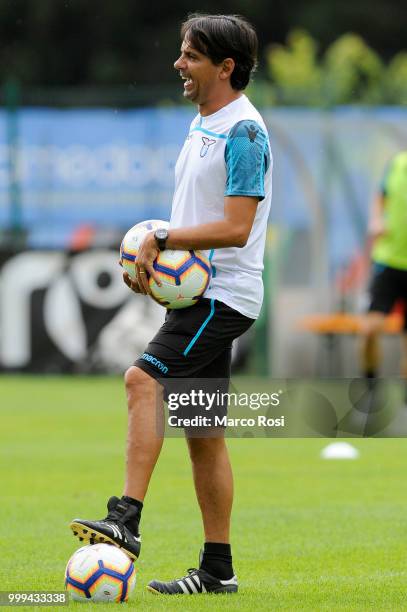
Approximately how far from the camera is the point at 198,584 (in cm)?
620

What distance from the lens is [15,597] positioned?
5848 millimetres

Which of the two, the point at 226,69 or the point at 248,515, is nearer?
the point at 226,69

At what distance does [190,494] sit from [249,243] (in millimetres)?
3304

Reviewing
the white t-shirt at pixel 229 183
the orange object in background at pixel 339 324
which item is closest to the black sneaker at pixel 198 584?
the white t-shirt at pixel 229 183

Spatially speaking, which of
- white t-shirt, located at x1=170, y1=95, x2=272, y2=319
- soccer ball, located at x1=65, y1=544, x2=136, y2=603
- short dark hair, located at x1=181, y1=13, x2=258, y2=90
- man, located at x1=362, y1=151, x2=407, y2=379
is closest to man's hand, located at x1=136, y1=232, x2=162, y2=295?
white t-shirt, located at x1=170, y1=95, x2=272, y2=319

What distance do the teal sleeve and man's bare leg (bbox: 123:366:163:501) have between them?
0.81 m

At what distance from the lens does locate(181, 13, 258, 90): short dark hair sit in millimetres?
6012

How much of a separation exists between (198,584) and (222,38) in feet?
7.22

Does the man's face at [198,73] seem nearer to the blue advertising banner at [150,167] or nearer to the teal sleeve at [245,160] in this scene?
the teal sleeve at [245,160]

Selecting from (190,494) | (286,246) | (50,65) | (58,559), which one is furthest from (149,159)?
(50,65)

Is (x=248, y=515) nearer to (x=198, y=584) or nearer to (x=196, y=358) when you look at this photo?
(x=198, y=584)

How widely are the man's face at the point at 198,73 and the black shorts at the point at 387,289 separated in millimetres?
7648

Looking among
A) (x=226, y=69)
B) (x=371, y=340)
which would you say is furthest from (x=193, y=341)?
(x=371, y=340)

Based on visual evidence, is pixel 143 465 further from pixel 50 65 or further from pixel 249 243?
pixel 50 65
